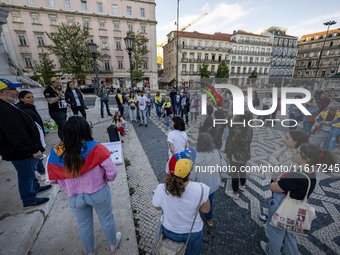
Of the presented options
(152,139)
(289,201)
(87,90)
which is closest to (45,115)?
(152,139)

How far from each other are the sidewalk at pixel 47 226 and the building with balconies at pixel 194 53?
36.2 meters

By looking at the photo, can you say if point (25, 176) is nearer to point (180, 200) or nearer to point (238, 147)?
point (180, 200)

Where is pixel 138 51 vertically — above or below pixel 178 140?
Result: above

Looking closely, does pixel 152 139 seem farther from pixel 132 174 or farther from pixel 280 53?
pixel 280 53

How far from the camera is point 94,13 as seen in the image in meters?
27.0

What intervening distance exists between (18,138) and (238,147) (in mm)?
3376

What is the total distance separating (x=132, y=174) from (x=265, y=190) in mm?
3135

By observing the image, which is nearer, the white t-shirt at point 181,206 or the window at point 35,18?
the white t-shirt at point 181,206

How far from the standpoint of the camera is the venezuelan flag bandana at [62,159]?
143 centimetres

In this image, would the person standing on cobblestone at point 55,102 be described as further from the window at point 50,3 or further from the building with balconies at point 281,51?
the building with balconies at point 281,51

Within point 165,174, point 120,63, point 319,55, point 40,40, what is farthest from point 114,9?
point 319,55

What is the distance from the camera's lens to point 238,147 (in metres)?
2.93

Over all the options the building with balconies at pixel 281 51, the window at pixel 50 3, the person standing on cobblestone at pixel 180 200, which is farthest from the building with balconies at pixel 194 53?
the person standing on cobblestone at pixel 180 200

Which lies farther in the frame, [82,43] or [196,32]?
[196,32]
